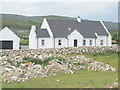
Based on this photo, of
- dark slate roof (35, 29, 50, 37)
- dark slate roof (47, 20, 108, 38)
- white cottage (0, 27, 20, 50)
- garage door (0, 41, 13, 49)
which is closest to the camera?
white cottage (0, 27, 20, 50)

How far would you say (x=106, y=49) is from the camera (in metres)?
38.0

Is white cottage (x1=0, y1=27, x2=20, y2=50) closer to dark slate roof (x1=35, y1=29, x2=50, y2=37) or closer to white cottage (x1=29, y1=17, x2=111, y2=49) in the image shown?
white cottage (x1=29, y1=17, x2=111, y2=49)

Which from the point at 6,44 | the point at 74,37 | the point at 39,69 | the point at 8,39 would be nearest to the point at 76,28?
the point at 74,37

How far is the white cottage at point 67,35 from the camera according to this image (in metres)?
48.8

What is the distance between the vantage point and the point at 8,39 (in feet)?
156

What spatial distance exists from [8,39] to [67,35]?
1031cm

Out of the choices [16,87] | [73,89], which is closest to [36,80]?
[16,87]

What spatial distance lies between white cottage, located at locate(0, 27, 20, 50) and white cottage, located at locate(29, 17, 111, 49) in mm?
3309

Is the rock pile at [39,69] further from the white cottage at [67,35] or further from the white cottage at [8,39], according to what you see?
the white cottage at [8,39]

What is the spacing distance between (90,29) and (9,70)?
116 ft

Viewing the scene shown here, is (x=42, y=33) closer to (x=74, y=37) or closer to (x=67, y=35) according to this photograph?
(x=67, y=35)

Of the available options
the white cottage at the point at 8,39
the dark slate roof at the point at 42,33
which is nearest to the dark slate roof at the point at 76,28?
the dark slate roof at the point at 42,33

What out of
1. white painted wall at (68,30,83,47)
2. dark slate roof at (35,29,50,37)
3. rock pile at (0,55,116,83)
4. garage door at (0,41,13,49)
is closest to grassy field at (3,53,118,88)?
rock pile at (0,55,116,83)

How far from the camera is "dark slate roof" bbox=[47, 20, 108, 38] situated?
4997 centimetres
